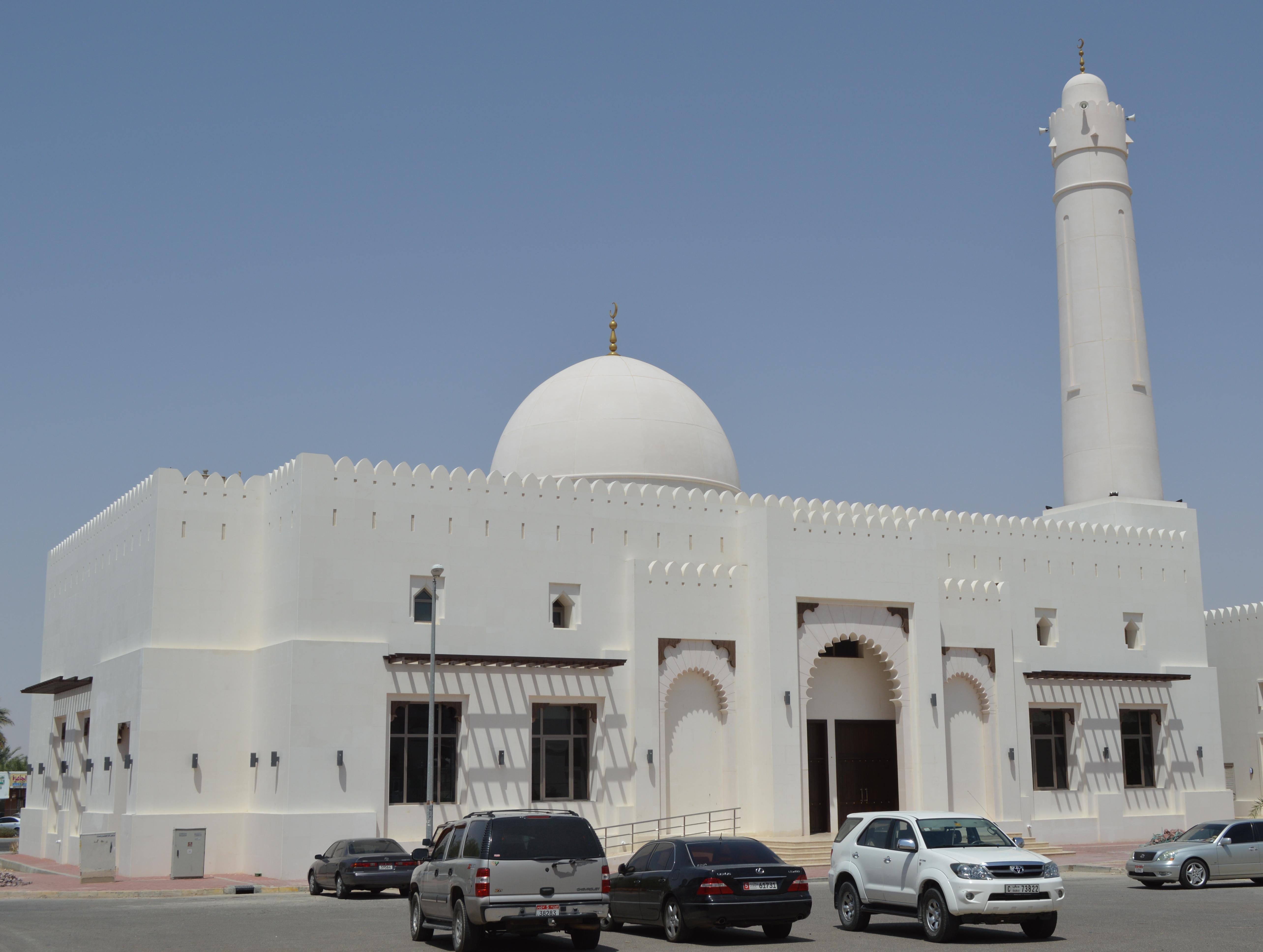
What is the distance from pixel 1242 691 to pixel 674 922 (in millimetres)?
30609

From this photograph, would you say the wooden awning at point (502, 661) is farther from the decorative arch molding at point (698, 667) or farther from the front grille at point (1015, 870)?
the front grille at point (1015, 870)

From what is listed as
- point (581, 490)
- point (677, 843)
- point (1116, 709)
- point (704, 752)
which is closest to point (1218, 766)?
point (1116, 709)

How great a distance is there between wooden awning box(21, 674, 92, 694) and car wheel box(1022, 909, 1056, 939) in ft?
74.4

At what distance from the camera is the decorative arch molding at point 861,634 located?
96.4ft

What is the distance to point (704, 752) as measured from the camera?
28797 mm

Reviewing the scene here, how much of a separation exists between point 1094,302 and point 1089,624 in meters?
8.84

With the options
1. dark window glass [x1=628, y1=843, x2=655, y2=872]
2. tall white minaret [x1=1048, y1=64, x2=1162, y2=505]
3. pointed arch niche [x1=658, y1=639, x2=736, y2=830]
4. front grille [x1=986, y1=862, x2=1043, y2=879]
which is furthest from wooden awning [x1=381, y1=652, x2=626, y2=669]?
tall white minaret [x1=1048, y1=64, x2=1162, y2=505]

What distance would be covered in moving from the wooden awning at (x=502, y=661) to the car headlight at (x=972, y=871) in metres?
13.0

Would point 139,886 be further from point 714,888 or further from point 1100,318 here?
point 1100,318

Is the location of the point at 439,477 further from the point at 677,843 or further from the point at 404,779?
the point at 677,843

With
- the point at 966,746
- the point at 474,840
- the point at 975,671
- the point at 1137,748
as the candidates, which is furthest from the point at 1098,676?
the point at 474,840

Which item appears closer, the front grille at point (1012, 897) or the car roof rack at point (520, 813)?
the front grille at point (1012, 897)

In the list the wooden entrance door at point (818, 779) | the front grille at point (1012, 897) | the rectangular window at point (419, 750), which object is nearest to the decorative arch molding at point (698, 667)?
the wooden entrance door at point (818, 779)

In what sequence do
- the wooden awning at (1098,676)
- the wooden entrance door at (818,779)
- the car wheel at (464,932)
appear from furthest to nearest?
the wooden awning at (1098,676) → the wooden entrance door at (818,779) → the car wheel at (464,932)
